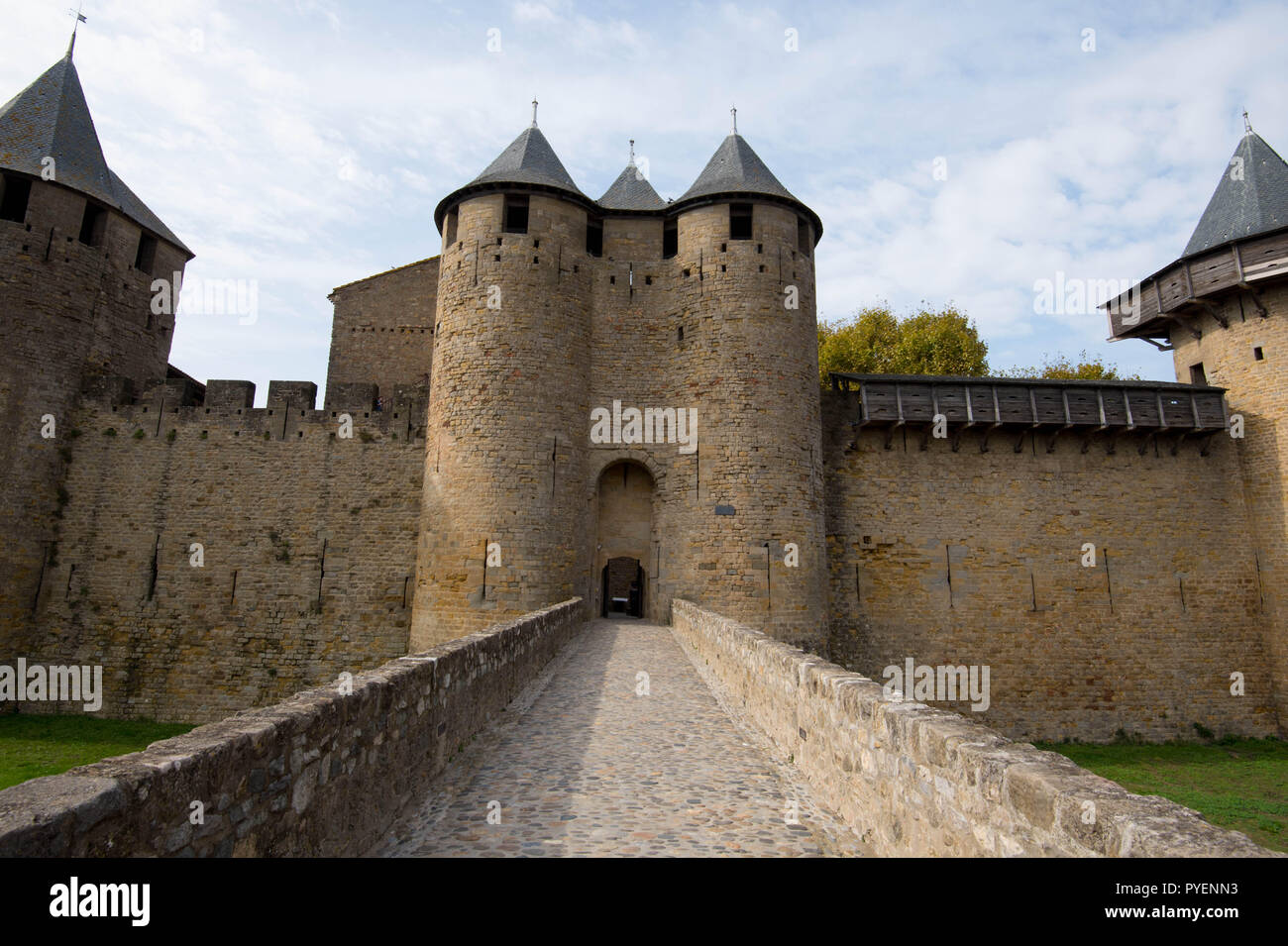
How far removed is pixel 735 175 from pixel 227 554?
1434 cm

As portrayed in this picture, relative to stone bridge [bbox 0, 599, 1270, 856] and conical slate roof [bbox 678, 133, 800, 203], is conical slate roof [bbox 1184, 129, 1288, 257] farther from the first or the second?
stone bridge [bbox 0, 599, 1270, 856]

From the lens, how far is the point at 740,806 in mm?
4199

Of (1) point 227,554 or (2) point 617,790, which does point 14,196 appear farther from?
(2) point 617,790

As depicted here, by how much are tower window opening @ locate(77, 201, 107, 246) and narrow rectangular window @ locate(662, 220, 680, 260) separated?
42.3 feet

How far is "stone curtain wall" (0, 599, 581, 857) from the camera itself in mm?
1854

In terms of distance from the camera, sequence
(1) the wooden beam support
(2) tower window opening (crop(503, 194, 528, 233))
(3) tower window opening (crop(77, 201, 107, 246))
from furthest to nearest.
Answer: (1) the wooden beam support, (3) tower window opening (crop(77, 201, 107, 246)), (2) tower window opening (crop(503, 194, 528, 233))

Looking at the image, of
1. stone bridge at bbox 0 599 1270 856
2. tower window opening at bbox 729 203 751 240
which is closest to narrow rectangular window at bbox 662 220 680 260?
tower window opening at bbox 729 203 751 240

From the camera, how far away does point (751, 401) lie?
14.5m

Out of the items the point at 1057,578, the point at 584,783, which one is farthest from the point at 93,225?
the point at 1057,578

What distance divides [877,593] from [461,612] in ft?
29.9

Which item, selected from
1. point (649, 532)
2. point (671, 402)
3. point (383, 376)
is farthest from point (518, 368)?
point (383, 376)

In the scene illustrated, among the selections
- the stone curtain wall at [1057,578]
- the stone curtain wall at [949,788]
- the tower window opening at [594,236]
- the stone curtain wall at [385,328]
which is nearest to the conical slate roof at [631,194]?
the tower window opening at [594,236]

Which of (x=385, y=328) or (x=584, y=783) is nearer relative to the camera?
(x=584, y=783)

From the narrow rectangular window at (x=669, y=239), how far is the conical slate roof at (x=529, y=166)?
2.23m
